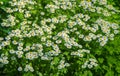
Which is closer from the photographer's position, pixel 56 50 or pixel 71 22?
pixel 56 50

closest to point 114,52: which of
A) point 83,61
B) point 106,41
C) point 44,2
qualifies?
point 106,41

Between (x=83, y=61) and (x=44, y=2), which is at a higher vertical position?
(x=44, y=2)

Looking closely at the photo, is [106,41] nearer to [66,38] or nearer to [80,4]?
[66,38]

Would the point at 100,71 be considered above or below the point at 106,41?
below

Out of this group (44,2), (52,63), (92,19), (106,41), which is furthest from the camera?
(44,2)

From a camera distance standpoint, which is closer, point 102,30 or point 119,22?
point 102,30

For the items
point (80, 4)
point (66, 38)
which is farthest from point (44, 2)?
point (66, 38)

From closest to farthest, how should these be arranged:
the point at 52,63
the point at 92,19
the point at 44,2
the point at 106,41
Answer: the point at 52,63 < the point at 106,41 < the point at 92,19 < the point at 44,2

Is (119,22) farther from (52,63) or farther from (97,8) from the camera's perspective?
(52,63)
